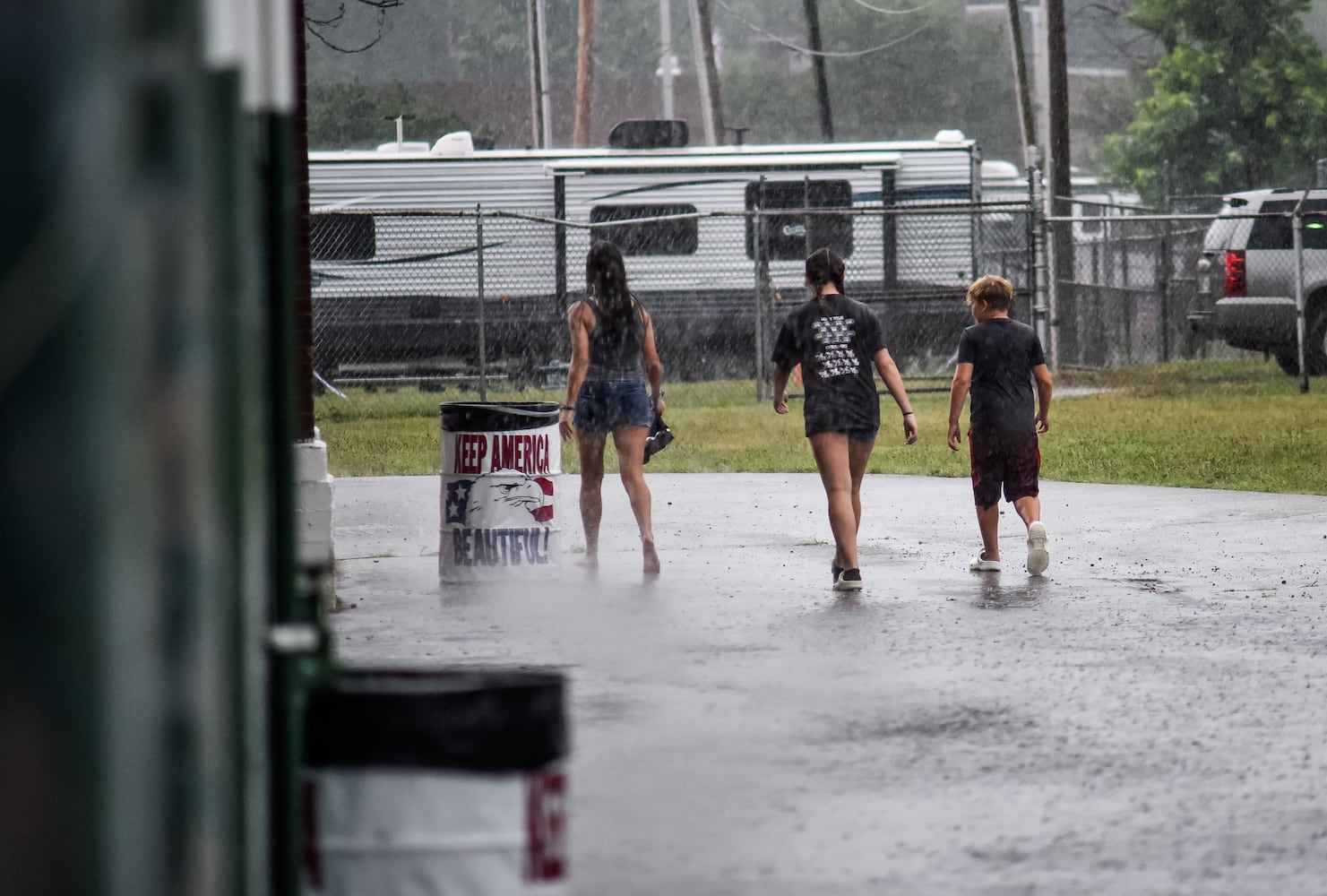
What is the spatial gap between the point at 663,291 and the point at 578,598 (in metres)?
17.3

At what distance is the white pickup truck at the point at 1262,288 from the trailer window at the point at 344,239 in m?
10.2

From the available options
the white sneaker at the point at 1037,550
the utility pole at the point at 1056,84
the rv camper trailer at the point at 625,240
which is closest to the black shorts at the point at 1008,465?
the white sneaker at the point at 1037,550

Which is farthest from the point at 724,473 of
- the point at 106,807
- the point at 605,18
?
the point at 605,18

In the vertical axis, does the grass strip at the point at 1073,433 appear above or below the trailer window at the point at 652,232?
→ below

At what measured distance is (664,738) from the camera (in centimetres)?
646

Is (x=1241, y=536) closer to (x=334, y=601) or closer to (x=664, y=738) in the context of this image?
(x=334, y=601)

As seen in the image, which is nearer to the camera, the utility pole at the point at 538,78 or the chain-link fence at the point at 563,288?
the chain-link fence at the point at 563,288

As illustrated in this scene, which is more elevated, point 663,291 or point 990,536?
point 663,291

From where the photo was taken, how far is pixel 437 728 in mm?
2918

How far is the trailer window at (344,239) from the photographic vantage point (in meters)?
26.2

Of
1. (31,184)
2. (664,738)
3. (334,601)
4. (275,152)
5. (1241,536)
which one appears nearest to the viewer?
(31,184)

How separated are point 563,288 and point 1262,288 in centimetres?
837

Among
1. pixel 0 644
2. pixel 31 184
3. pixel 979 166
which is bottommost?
pixel 0 644

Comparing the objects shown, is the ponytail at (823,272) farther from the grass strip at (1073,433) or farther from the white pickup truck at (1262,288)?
the white pickup truck at (1262,288)
